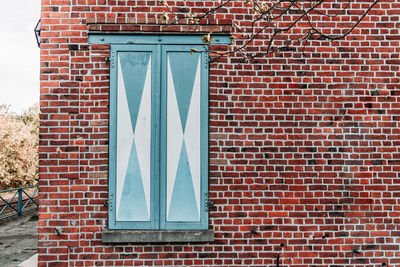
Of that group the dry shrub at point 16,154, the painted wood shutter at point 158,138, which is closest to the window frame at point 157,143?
the painted wood shutter at point 158,138

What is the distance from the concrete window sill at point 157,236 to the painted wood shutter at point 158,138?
0.27 feet

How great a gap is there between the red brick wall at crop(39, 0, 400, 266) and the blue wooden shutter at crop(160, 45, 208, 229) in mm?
140

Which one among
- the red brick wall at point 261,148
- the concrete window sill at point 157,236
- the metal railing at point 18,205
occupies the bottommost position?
the metal railing at point 18,205

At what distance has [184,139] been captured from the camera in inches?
173

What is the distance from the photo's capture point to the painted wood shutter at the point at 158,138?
4316mm

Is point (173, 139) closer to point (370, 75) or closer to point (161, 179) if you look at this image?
point (161, 179)

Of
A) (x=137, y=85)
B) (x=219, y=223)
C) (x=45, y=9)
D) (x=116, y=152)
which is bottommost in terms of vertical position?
(x=219, y=223)

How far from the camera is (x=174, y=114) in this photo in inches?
173

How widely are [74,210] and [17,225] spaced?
7795 millimetres

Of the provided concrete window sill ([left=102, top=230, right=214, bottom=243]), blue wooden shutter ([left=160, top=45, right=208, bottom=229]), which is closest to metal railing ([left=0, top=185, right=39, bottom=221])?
concrete window sill ([left=102, top=230, right=214, bottom=243])

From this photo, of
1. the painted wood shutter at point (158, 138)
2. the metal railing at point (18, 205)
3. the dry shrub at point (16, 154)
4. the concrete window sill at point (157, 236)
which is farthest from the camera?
the dry shrub at point (16, 154)

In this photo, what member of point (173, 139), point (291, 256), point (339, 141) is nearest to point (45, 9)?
point (173, 139)

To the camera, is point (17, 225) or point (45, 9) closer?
point (45, 9)

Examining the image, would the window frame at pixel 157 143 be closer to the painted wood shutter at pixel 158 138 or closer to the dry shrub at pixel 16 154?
the painted wood shutter at pixel 158 138
